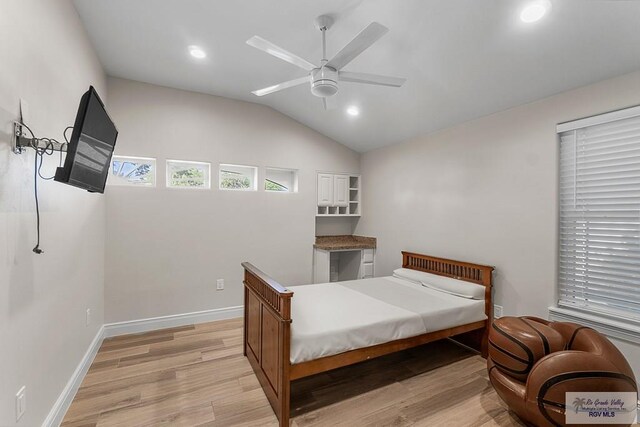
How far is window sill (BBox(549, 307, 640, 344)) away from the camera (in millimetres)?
2111

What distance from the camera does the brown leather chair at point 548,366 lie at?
5.65 feet

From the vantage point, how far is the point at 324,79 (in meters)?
2.04

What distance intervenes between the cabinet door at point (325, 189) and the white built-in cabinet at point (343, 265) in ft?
2.68

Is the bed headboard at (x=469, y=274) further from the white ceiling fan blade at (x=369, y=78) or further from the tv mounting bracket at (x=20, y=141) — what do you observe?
the tv mounting bracket at (x=20, y=141)

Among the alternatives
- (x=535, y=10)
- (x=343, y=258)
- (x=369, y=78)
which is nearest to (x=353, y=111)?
(x=369, y=78)

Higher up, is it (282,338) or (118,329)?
(282,338)

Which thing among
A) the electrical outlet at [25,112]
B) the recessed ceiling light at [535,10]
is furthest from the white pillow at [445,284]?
the electrical outlet at [25,112]

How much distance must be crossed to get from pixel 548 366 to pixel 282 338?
1.71 meters

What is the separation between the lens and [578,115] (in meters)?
2.42

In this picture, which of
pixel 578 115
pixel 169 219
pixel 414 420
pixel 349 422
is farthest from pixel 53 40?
pixel 578 115

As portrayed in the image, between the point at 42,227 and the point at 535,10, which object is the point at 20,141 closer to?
the point at 42,227

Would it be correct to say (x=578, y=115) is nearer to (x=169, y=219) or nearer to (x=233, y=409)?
(x=233, y=409)

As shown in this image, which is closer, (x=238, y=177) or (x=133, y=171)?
(x=133, y=171)

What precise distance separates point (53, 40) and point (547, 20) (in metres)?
3.34
